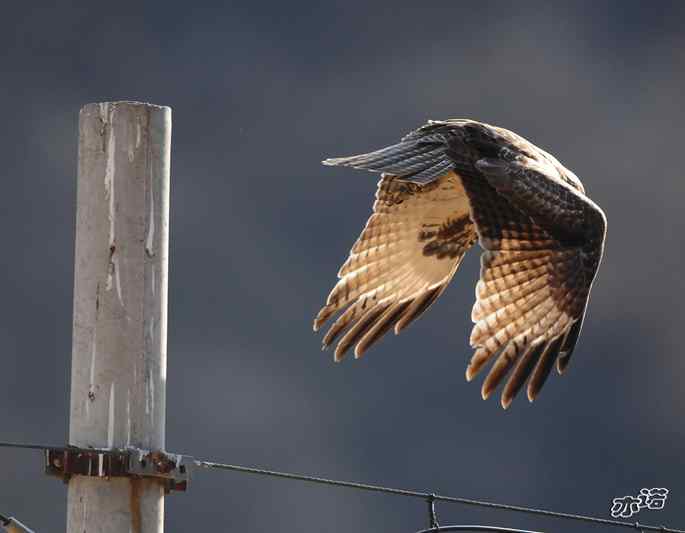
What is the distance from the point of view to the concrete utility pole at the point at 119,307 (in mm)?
4215

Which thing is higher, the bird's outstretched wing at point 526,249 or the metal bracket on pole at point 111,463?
the bird's outstretched wing at point 526,249

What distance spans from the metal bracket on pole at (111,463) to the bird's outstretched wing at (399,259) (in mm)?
2847

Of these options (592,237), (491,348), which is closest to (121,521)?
(491,348)

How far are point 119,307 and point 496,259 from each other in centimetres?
310

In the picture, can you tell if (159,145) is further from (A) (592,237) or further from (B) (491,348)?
(A) (592,237)

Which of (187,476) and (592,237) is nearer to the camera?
(187,476)

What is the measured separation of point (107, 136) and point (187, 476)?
0.86 m

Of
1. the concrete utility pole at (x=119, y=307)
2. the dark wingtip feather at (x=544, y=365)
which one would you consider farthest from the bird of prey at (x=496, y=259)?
the concrete utility pole at (x=119, y=307)

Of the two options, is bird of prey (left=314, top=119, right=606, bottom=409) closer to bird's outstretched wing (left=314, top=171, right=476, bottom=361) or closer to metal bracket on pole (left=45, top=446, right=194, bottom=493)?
bird's outstretched wing (left=314, top=171, right=476, bottom=361)

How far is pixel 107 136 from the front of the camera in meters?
4.33

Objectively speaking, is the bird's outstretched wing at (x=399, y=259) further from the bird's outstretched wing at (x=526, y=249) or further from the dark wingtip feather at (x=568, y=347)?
the dark wingtip feather at (x=568, y=347)

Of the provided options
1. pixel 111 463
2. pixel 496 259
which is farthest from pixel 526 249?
pixel 111 463

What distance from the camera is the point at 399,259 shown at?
7.72m

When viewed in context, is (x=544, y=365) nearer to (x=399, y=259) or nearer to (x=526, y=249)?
(x=526, y=249)
